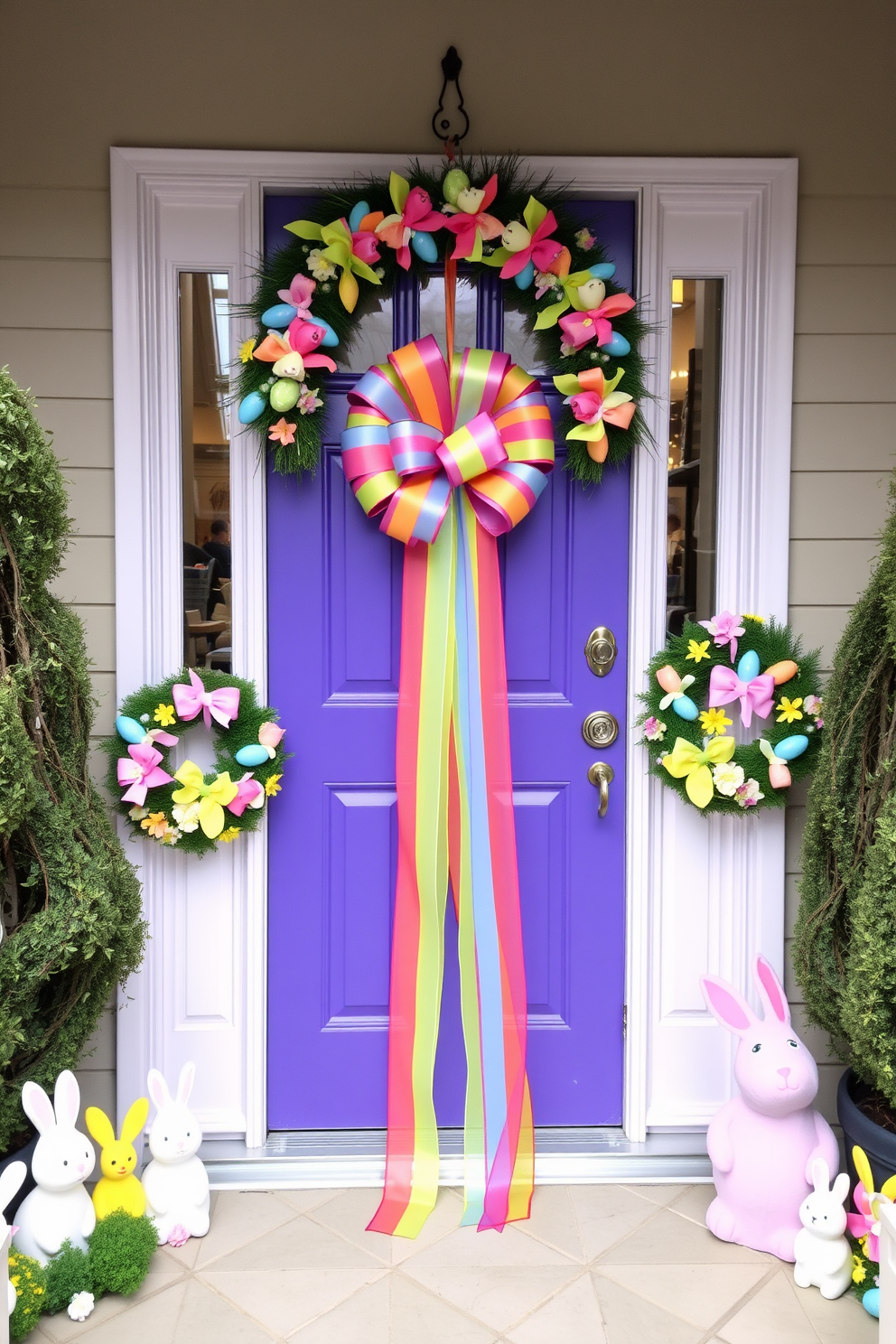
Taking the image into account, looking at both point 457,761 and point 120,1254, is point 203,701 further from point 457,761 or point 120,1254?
point 120,1254

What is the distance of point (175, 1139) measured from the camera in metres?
2.19

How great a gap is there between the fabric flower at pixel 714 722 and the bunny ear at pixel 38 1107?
1516 mm

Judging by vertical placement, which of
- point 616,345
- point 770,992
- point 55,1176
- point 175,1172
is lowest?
point 175,1172

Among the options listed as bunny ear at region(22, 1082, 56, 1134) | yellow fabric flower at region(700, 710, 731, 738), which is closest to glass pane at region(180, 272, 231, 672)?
bunny ear at region(22, 1082, 56, 1134)

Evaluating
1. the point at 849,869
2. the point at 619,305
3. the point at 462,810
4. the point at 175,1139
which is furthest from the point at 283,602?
the point at 849,869

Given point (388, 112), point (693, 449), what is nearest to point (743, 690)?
point (693, 449)

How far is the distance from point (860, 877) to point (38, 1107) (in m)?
1.61

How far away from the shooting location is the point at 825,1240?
208 cm

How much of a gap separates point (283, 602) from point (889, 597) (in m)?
1.26

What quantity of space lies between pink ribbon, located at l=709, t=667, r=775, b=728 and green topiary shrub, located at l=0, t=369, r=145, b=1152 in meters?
1.30

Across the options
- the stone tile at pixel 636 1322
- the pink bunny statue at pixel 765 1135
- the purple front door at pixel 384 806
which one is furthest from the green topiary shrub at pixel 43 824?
the pink bunny statue at pixel 765 1135

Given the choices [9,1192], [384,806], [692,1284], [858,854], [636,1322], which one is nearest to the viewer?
[9,1192]

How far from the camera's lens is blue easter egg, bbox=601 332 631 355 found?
236cm

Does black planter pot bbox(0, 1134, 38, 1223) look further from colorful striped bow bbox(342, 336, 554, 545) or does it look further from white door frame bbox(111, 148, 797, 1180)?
colorful striped bow bbox(342, 336, 554, 545)
